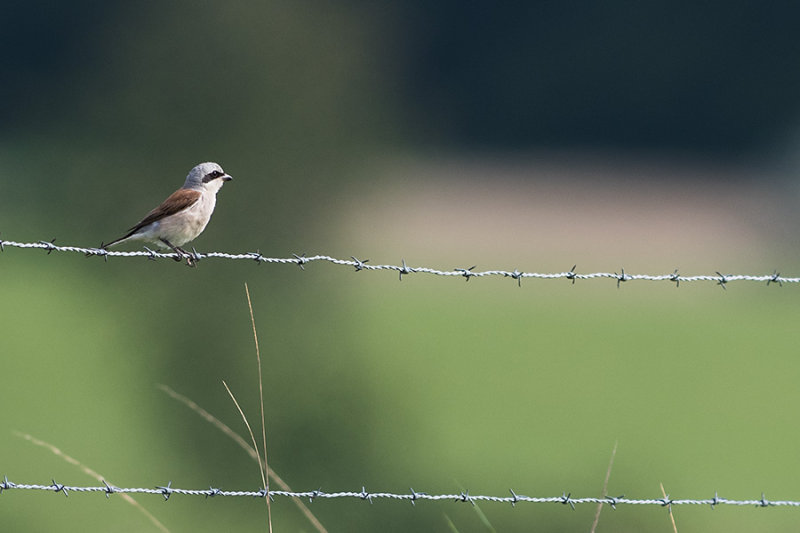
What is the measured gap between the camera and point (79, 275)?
41.3 feet

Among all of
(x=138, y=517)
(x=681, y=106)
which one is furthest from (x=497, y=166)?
(x=138, y=517)

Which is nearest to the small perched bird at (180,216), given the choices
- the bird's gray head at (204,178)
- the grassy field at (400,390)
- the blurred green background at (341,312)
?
the bird's gray head at (204,178)

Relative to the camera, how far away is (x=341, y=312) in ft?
37.2

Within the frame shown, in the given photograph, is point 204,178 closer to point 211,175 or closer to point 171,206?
point 211,175

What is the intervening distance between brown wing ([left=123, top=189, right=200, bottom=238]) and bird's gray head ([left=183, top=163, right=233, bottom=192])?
0.14 metres

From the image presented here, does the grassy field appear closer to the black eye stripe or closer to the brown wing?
the black eye stripe

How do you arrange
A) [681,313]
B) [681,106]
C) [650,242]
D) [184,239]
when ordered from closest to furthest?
[184,239] < [681,313] < [650,242] < [681,106]

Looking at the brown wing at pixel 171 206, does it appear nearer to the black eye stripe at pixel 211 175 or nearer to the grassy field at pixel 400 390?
the black eye stripe at pixel 211 175

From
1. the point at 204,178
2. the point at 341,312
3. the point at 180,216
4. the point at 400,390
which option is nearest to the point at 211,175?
the point at 204,178

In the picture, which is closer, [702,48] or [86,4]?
[86,4]

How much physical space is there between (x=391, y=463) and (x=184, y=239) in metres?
7.34

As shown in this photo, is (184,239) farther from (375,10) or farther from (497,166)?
(497,166)

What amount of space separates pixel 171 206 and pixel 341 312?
472 cm

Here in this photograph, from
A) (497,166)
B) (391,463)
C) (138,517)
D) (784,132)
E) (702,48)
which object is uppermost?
(702,48)
